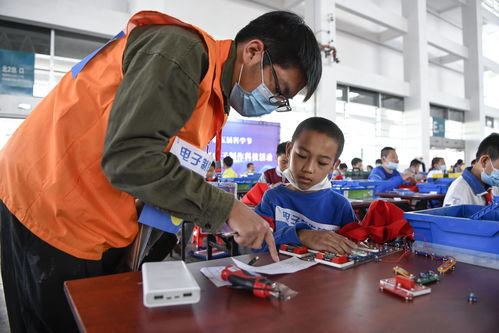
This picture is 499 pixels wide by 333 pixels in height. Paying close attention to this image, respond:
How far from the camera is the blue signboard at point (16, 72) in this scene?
4992 millimetres

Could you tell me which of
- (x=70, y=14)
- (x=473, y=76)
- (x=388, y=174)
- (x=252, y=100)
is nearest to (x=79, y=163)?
(x=252, y=100)

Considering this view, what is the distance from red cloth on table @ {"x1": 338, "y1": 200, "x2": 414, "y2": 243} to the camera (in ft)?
3.51

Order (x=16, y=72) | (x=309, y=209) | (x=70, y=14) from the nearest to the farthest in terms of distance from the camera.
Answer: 1. (x=309, y=209)
2. (x=16, y=72)
3. (x=70, y=14)

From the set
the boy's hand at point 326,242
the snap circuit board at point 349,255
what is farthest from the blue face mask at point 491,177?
the boy's hand at point 326,242

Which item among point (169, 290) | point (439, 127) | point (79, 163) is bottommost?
point (169, 290)

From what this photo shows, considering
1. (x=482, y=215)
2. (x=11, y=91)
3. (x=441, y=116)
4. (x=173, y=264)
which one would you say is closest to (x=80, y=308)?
(x=173, y=264)

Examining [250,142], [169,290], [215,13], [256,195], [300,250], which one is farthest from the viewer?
[250,142]

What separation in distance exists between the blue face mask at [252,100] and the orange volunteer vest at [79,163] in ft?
0.47

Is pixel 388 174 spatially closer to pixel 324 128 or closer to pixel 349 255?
pixel 324 128

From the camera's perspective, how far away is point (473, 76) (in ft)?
37.8

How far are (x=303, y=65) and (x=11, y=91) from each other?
225 inches

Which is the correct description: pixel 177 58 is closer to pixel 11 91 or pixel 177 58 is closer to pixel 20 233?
pixel 20 233

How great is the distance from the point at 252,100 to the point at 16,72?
5.66 m

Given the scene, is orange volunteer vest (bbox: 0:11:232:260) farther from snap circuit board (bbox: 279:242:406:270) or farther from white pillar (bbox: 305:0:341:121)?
white pillar (bbox: 305:0:341:121)
